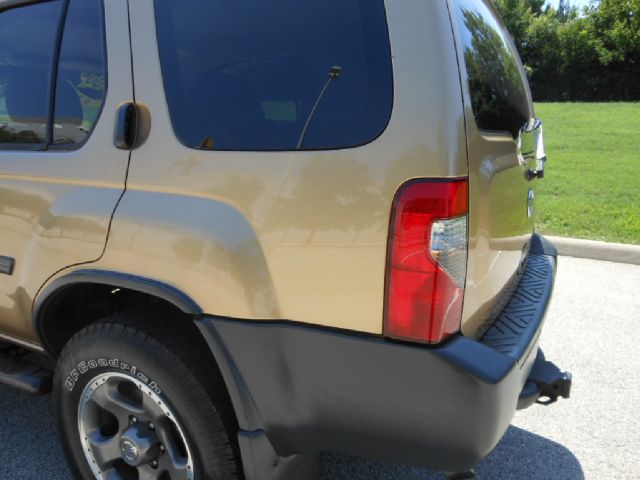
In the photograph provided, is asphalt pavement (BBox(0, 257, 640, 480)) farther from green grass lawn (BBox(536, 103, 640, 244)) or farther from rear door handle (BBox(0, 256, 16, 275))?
green grass lawn (BBox(536, 103, 640, 244))

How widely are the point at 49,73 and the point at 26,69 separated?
20 cm

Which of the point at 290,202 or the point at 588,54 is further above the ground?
the point at 588,54

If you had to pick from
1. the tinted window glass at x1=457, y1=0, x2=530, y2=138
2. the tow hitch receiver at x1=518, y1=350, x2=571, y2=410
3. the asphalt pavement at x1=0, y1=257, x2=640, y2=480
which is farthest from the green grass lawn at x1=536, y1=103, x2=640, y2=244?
the tow hitch receiver at x1=518, y1=350, x2=571, y2=410

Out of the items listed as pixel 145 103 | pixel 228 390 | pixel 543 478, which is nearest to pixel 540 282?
pixel 543 478

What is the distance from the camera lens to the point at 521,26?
35.1 m

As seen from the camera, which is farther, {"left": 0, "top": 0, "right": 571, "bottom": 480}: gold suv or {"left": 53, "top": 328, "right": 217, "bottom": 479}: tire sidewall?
{"left": 53, "top": 328, "right": 217, "bottom": 479}: tire sidewall

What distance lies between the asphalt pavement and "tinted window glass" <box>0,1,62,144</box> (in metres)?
1.44

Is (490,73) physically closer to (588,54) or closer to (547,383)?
(547,383)

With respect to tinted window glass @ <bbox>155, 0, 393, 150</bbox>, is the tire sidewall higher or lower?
lower

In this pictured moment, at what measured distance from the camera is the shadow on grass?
2451 mm

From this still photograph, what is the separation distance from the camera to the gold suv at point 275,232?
153 centimetres

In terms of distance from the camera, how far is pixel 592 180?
28.2 ft

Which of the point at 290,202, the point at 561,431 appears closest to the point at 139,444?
the point at 290,202

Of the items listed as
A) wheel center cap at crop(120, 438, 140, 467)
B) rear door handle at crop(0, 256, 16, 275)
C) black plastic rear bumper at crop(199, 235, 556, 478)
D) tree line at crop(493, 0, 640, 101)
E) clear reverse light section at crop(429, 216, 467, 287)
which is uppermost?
tree line at crop(493, 0, 640, 101)
